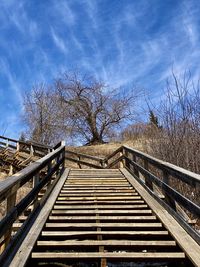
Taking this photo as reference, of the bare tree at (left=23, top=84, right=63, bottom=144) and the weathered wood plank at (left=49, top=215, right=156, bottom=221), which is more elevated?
the bare tree at (left=23, top=84, right=63, bottom=144)

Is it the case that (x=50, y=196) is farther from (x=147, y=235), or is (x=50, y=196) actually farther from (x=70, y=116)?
(x=70, y=116)

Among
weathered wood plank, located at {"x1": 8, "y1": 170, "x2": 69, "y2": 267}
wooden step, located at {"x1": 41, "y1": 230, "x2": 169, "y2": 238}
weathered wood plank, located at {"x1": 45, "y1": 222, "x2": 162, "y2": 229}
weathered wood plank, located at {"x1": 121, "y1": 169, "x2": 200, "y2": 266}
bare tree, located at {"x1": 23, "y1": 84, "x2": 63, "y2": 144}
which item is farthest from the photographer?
bare tree, located at {"x1": 23, "y1": 84, "x2": 63, "y2": 144}

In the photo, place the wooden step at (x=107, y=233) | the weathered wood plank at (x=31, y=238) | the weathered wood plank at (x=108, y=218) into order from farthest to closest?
the weathered wood plank at (x=108, y=218)
the wooden step at (x=107, y=233)
the weathered wood plank at (x=31, y=238)

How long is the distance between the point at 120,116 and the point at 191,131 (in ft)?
74.8

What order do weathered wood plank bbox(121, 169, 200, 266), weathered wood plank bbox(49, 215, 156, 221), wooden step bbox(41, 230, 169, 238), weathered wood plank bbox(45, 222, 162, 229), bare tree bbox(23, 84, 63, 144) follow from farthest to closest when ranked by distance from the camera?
1. bare tree bbox(23, 84, 63, 144)
2. weathered wood plank bbox(49, 215, 156, 221)
3. weathered wood plank bbox(45, 222, 162, 229)
4. wooden step bbox(41, 230, 169, 238)
5. weathered wood plank bbox(121, 169, 200, 266)

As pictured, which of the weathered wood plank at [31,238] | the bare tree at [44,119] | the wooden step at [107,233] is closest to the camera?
the weathered wood plank at [31,238]

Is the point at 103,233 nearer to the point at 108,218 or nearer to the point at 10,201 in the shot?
the point at 108,218

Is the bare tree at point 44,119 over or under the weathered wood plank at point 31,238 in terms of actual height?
over

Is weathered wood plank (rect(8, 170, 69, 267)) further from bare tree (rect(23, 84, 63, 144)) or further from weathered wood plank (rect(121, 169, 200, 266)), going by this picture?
bare tree (rect(23, 84, 63, 144))

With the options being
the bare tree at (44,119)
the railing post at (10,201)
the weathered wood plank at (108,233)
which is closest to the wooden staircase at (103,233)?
the weathered wood plank at (108,233)

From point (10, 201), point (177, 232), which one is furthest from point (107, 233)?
point (10, 201)

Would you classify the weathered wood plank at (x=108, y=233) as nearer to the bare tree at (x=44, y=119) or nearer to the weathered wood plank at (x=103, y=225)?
the weathered wood plank at (x=103, y=225)

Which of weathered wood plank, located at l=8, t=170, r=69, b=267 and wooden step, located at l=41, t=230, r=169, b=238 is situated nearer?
weathered wood plank, located at l=8, t=170, r=69, b=267

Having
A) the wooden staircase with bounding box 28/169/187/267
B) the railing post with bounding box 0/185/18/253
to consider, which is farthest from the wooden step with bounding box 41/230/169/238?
the railing post with bounding box 0/185/18/253
